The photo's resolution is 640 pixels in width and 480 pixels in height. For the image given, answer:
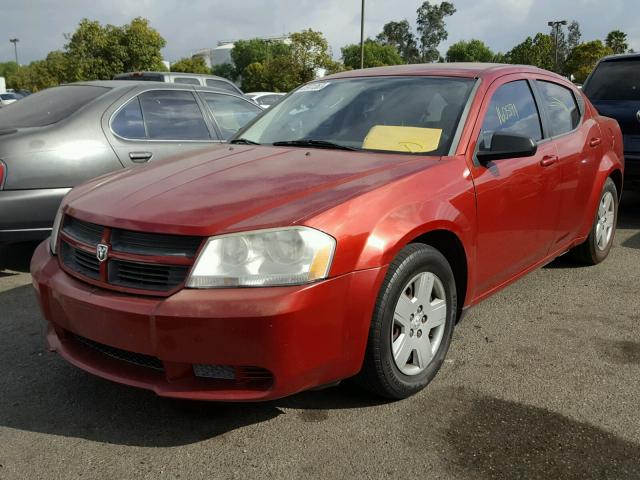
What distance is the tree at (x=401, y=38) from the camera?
116 meters

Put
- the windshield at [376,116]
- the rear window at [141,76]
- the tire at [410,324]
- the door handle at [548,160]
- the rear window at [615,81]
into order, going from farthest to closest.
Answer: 1. the rear window at [141,76]
2. the rear window at [615,81]
3. the door handle at [548,160]
4. the windshield at [376,116]
5. the tire at [410,324]

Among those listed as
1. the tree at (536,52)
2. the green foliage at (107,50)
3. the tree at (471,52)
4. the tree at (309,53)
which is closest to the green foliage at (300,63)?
the tree at (309,53)

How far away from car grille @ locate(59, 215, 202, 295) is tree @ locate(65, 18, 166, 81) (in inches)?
1472

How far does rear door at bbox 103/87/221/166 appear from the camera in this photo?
521 cm

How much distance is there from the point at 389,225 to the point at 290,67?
41.6 m

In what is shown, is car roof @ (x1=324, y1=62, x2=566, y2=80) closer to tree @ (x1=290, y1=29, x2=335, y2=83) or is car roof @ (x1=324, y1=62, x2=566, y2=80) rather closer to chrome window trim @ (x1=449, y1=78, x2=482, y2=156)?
chrome window trim @ (x1=449, y1=78, x2=482, y2=156)

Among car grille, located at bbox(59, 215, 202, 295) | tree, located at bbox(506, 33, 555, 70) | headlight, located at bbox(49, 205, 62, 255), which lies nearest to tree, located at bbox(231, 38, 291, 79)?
tree, located at bbox(506, 33, 555, 70)

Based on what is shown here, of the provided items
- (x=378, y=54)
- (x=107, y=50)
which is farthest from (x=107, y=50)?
(x=378, y=54)

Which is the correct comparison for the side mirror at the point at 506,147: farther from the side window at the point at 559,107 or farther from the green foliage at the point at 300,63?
the green foliage at the point at 300,63

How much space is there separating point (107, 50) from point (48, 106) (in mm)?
35361

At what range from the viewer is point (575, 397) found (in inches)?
117

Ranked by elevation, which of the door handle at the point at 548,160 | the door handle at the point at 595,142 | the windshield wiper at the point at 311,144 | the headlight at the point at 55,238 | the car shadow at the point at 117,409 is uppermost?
the windshield wiper at the point at 311,144

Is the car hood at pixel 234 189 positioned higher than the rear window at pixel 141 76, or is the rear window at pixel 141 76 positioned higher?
the rear window at pixel 141 76

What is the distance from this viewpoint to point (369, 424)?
2746 millimetres
